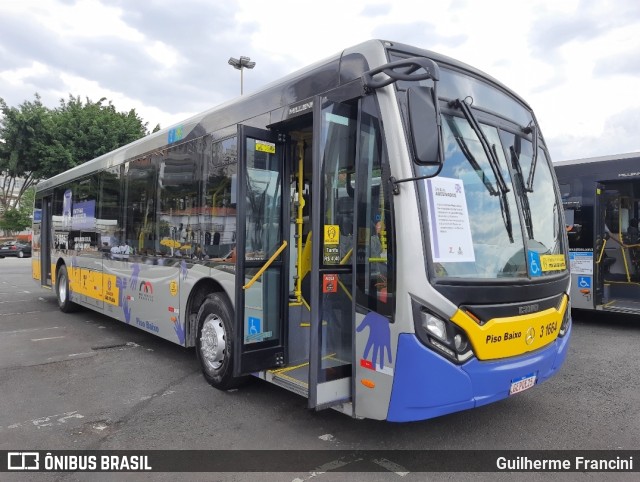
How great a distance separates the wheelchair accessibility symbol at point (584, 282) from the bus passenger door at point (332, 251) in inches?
282

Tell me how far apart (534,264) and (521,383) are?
3.04 ft

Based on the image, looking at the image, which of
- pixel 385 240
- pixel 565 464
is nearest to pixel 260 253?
pixel 385 240

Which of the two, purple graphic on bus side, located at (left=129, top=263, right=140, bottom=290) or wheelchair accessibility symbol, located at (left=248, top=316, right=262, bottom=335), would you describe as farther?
purple graphic on bus side, located at (left=129, top=263, right=140, bottom=290)

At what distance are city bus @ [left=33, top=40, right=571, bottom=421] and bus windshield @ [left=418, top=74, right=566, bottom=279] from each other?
12mm

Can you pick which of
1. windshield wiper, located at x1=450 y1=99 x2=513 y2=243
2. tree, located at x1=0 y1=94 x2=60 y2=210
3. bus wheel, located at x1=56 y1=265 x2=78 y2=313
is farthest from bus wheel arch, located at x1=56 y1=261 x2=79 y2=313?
tree, located at x1=0 y1=94 x2=60 y2=210

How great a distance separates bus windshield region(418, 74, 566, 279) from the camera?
3.56 m

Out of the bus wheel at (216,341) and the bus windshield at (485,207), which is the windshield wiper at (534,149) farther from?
the bus wheel at (216,341)

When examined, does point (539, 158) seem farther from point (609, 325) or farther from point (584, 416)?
point (609, 325)

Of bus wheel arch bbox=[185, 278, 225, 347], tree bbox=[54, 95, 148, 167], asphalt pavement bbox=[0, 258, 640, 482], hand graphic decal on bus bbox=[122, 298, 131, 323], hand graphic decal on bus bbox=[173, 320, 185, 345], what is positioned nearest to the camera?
asphalt pavement bbox=[0, 258, 640, 482]

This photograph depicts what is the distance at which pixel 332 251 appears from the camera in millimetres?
3908

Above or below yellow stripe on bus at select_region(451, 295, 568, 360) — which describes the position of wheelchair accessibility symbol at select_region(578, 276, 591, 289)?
below

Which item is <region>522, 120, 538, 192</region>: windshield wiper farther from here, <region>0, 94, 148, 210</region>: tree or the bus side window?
A: <region>0, 94, 148, 210</region>: tree

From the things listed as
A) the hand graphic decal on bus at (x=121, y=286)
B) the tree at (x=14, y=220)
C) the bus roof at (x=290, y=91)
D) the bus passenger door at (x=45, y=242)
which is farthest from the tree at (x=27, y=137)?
the bus roof at (x=290, y=91)

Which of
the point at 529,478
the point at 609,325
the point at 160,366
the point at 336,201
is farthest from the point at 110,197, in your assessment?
the point at 609,325
